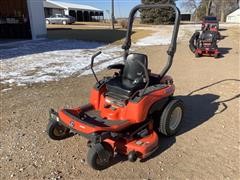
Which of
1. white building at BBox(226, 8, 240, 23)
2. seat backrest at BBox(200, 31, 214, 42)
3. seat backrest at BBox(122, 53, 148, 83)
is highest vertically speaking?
seat backrest at BBox(122, 53, 148, 83)

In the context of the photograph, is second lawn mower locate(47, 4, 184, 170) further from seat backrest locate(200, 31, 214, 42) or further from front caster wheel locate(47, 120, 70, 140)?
seat backrest locate(200, 31, 214, 42)

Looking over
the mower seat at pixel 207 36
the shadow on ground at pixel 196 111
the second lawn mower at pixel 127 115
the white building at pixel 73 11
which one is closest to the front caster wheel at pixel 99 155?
the second lawn mower at pixel 127 115

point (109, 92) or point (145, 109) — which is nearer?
point (145, 109)

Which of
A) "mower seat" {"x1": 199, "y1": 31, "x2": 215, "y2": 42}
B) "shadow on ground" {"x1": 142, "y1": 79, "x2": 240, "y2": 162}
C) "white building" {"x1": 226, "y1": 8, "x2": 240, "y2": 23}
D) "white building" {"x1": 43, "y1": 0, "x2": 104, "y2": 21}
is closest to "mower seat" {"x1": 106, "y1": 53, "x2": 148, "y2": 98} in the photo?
"shadow on ground" {"x1": 142, "y1": 79, "x2": 240, "y2": 162}

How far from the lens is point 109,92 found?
406 centimetres

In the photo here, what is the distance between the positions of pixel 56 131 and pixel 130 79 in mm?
1292

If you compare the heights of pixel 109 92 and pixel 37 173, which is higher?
pixel 109 92

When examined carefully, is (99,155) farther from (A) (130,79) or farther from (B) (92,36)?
(B) (92,36)

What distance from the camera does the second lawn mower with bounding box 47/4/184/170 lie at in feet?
11.3

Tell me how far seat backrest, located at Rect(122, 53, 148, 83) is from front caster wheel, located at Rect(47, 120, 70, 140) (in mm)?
1163

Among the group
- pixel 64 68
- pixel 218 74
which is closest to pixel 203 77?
pixel 218 74

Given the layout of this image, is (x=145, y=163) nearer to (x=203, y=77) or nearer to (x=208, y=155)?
(x=208, y=155)

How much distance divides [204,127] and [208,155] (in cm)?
89

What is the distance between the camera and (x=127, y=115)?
3.75 meters
